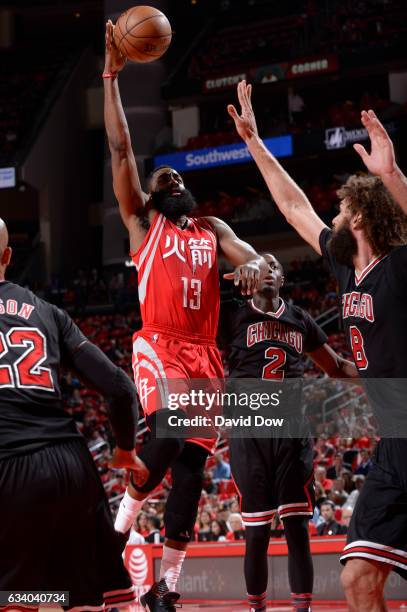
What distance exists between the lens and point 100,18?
110 ft

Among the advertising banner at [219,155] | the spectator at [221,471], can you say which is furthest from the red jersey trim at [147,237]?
the advertising banner at [219,155]

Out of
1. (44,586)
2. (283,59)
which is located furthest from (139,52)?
(283,59)

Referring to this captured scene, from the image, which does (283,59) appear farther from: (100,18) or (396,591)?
Answer: (396,591)

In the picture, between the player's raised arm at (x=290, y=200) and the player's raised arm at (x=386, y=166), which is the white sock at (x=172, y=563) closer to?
the player's raised arm at (x=290, y=200)

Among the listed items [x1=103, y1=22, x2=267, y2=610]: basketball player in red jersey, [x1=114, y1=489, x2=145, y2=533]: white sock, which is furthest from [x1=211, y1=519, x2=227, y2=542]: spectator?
[x1=114, y1=489, x2=145, y2=533]: white sock

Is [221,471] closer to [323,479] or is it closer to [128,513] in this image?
[323,479]

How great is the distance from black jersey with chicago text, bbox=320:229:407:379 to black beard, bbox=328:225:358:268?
11cm

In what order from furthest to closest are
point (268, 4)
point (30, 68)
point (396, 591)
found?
point (30, 68) → point (268, 4) → point (396, 591)

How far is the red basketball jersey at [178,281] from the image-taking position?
529cm

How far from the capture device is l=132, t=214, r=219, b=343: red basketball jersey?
529 cm

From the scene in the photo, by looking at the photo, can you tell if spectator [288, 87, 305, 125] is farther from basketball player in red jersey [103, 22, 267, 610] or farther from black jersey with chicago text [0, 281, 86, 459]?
black jersey with chicago text [0, 281, 86, 459]

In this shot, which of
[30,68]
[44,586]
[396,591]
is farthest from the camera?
[30,68]

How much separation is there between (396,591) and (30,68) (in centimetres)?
2846

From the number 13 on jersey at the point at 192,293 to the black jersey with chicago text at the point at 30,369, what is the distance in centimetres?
144
